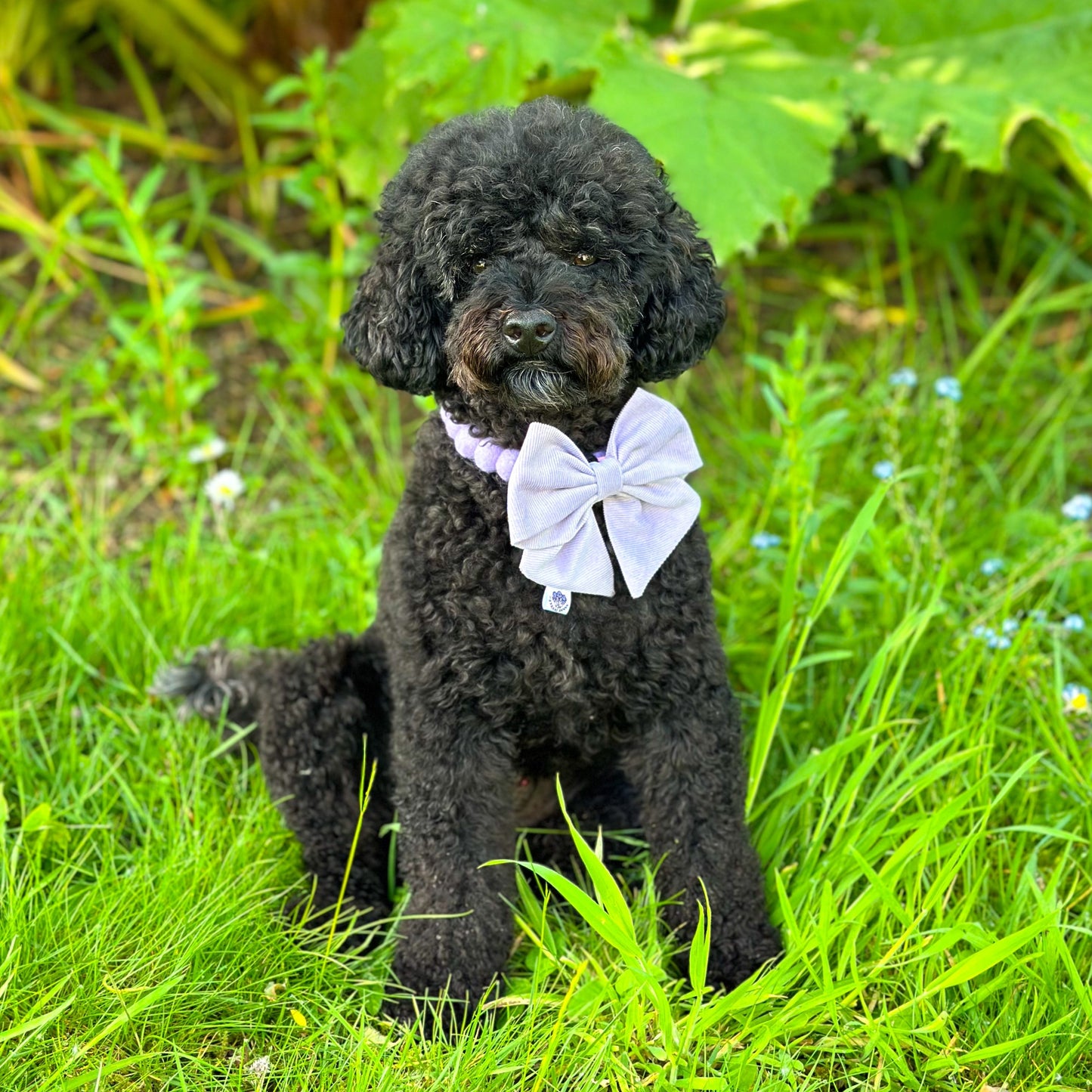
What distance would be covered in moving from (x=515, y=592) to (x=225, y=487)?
1.77 metres

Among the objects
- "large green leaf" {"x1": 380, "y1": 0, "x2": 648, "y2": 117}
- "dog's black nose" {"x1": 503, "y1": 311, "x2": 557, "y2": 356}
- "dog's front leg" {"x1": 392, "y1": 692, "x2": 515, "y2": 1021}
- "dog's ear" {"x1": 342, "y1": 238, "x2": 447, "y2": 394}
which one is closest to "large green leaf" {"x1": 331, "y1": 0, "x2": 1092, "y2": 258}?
"large green leaf" {"x1": 380, "y1": 0, "x2": 648, "y2": 117}

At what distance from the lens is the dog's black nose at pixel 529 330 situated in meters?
2.18

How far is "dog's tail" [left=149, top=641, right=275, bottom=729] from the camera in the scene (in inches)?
124

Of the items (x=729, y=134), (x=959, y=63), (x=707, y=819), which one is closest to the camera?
(x=707, y=819)

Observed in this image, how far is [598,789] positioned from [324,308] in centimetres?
231

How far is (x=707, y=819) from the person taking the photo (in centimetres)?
264

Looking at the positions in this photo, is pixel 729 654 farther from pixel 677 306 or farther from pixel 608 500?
pixel 677 306

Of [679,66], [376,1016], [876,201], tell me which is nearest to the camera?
[376,1016]

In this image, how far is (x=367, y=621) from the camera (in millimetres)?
3404

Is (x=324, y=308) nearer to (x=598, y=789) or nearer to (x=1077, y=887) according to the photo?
(x=598, y=789)

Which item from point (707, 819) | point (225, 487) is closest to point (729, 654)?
point (707, 819)

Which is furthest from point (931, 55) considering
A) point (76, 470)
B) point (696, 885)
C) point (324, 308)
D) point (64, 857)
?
point (64, 857)

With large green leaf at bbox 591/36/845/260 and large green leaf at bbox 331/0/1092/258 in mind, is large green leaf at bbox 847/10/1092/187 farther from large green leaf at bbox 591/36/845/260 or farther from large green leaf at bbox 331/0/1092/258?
large green leaf at bbox 591/36/845/260

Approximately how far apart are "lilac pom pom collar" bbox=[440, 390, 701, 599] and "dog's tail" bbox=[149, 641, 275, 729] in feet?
3.28
